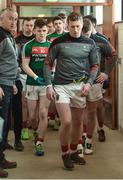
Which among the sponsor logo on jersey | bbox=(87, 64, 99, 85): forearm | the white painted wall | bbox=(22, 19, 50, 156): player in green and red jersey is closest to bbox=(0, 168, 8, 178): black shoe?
bbox=(22, 19, 50, 156): player in green and red jersey

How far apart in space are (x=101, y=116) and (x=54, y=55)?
59.3 inches

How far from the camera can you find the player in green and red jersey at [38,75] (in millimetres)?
4207

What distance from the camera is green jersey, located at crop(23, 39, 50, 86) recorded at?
4289 millimetres

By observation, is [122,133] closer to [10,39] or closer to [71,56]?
[71,56]

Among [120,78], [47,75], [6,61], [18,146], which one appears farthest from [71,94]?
[120,78]

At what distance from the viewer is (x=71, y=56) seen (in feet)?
12.1

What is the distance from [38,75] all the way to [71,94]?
685 mm

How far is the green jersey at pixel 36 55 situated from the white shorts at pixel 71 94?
61 cm

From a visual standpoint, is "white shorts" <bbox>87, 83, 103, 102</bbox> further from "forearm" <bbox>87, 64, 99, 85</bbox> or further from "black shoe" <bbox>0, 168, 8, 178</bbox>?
"black shoe" <bbox>0, 168, 8, 178</bbox>

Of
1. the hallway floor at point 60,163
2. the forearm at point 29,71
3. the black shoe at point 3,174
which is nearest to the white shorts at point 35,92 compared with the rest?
the forearm at point 29,71

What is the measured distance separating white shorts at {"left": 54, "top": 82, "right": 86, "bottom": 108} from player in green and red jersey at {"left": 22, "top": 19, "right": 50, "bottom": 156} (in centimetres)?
53

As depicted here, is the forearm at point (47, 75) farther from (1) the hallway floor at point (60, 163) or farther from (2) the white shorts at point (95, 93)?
(1) the hallway floor at point (60, 163)

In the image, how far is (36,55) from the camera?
14.1ft

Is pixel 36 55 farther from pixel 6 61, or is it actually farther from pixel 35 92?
pixel 6 61
